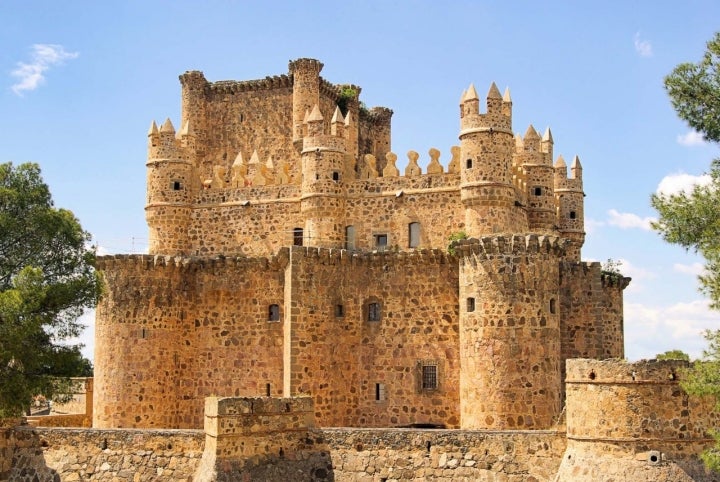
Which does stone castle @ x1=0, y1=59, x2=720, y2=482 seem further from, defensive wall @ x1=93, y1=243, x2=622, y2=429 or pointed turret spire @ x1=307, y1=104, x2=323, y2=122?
pointed turret spire @ x1=307, y1=104, x2=323, y2=122

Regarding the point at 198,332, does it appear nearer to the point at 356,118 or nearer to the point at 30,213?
the point at 30,213

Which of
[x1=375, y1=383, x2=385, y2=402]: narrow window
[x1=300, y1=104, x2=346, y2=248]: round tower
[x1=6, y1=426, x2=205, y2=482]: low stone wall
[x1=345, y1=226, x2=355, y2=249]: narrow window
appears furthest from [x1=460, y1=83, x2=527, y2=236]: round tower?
[x1=6, y1=426, x2=205, y2=482]: low stone wall

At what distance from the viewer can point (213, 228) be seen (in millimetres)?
38844

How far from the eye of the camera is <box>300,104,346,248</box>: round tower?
120 ft

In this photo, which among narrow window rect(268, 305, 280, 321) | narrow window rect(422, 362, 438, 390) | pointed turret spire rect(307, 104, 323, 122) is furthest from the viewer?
pointed turret spire rect(307, 104, 323, 122)

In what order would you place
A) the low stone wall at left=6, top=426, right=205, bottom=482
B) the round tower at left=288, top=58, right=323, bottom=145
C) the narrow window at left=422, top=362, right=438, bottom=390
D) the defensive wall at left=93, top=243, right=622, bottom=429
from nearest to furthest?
the low stone wall at left=6, top=426, right=205, bottom=482 → the defensive wall at left=93, top=243, right=622, bottom=429 → the narrow window at left=422, top=362, right=438, bottom=390 → the round tower at left=288, top=58, right=323, bottom=145

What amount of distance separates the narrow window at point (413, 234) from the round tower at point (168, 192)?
870cm

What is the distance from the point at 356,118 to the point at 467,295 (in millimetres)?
12637

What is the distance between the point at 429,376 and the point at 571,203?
12214 mm

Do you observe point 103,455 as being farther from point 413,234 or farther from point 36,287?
point 413,234

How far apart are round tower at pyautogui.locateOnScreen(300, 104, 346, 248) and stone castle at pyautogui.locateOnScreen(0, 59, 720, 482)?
0.08 m

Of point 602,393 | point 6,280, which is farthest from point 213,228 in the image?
point 602,393

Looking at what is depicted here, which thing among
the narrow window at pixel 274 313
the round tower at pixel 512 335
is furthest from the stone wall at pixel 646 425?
the narrow window at pixel 274 313

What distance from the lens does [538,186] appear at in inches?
1549
